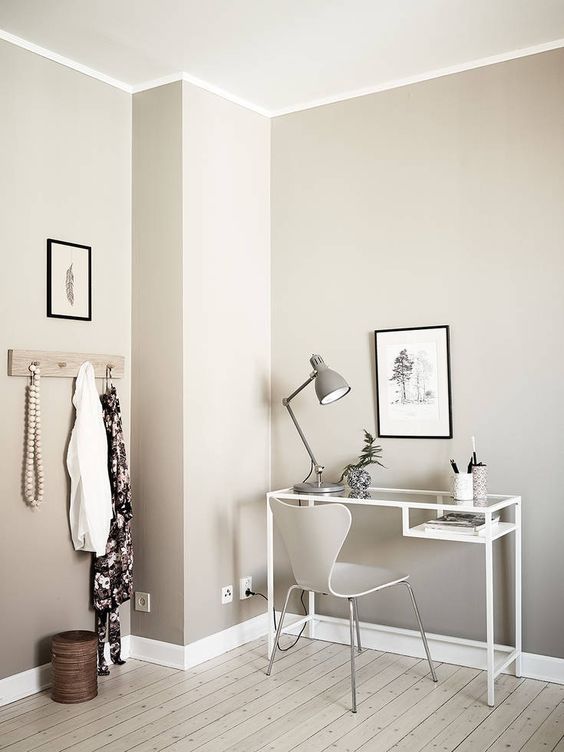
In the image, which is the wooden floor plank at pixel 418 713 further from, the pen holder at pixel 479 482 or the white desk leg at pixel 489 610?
the pen holder at pixel 479 482

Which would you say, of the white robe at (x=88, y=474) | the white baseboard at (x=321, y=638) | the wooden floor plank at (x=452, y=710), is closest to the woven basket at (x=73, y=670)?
the white baseboard at (x=321, y=638)

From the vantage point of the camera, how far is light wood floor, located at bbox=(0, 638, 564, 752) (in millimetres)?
2826

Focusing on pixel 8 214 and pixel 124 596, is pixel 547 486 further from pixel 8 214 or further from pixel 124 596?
pixel 8 214

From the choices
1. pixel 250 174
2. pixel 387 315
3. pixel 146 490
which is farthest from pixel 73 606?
pixel 250 174

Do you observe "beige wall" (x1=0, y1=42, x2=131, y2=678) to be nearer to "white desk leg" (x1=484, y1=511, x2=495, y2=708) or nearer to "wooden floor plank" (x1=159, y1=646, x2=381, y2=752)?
"wooden floor plank" (x1=159, y1=646, x2=381, y2=752)

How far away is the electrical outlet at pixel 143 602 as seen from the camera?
3.71 m

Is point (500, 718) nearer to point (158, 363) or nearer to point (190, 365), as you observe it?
point (190, 365)

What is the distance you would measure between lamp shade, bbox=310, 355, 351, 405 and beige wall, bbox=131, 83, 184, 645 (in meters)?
0.63

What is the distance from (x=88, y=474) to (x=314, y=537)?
101cm

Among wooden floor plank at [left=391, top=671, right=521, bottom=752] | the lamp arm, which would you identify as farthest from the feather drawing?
wooden floor plank at [left=391, top=671, right=521, bottom=752]

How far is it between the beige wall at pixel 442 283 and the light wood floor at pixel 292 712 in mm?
372

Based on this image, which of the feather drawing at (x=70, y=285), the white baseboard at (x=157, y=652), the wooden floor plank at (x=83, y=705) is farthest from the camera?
the white baseboard at (x=157, y=652)

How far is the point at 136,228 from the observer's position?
3.84 meters

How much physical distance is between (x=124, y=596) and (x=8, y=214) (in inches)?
68.7
